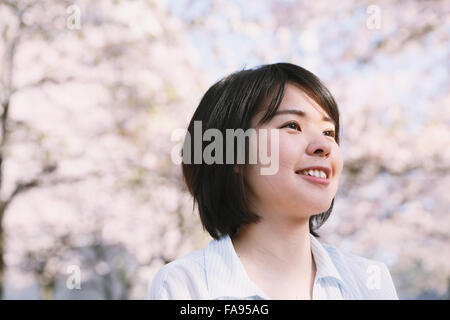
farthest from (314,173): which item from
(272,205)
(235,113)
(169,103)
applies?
(169,103)

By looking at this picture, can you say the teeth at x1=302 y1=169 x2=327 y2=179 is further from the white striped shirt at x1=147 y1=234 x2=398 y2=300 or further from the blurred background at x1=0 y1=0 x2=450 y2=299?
the blurred background at x1=0 y1=0 x2=450 y2=299

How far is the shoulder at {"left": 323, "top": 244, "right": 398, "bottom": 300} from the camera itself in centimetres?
119

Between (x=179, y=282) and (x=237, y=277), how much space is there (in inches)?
5.1

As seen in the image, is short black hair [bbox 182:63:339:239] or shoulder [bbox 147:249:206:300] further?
short black hair [bbox 182:63:339:239]

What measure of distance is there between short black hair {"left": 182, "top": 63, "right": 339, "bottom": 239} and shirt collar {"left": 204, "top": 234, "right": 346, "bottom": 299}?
7 cm

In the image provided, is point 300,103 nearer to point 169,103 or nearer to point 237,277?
point 237,277

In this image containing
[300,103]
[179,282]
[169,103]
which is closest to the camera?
[179,282]

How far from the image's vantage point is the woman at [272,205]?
1.10m

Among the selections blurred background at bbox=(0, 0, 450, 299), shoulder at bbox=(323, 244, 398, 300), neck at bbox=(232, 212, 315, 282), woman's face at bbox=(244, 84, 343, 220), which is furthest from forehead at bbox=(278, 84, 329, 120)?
blurred background at bbox=(0, 0, 450, 299)

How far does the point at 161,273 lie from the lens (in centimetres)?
110

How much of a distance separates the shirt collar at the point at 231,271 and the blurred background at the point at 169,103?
3984 millimetres

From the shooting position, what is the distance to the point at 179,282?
1.08 metres
